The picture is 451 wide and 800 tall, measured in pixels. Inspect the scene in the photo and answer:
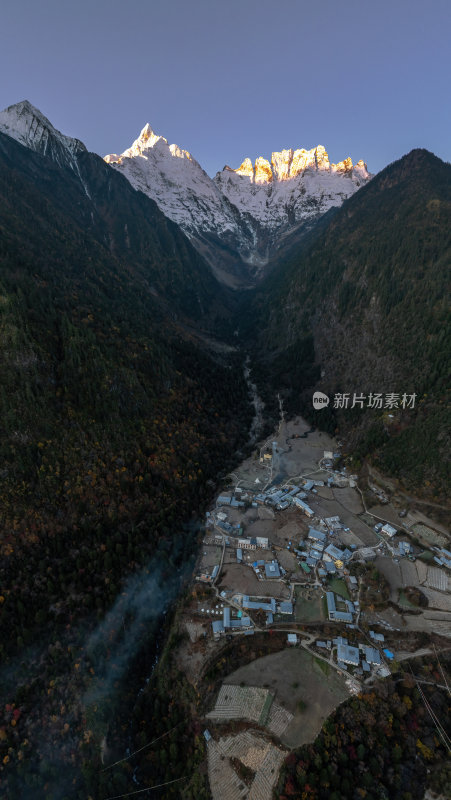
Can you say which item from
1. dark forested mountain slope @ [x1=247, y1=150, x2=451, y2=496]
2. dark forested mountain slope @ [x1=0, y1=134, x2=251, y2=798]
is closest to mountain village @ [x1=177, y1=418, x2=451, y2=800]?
dark forested mountain slope @ [x1=0, y1=134, x2=251, y2=798]

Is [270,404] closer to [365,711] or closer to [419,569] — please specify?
[419,569]

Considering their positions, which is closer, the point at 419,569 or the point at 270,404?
the point at 419,569

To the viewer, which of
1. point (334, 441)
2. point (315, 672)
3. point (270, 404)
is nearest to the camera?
point (315, 672)

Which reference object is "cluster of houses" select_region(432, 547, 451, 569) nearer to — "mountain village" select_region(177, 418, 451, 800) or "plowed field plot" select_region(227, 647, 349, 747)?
"mountain village" select_region(177, 418, 451, 800)

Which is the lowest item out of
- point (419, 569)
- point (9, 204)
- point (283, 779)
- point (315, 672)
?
point (283, 779)

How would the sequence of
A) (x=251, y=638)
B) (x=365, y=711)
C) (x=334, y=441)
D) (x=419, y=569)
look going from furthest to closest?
(x=334, y=441), (x=419, y=569), (x=251, y=638), (x=365, y=711)

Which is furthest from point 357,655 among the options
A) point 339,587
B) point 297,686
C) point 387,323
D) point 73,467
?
point 387,323

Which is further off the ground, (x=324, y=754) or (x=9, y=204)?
(x=9, y=204)

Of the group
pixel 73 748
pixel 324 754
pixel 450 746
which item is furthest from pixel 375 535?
pixel 73 748
